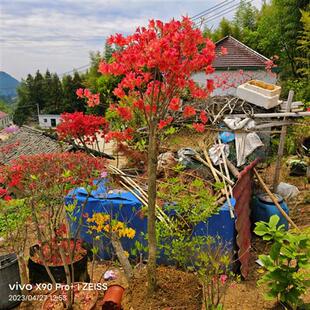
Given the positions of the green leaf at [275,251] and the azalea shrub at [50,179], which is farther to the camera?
the azalea shrub at [50,179]

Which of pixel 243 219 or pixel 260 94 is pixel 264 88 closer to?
pixel 260 94

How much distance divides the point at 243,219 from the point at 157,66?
131 inches

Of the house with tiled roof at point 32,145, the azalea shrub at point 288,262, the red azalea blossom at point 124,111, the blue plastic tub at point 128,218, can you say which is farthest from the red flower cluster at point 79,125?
the house with tiled roof at point 32,145

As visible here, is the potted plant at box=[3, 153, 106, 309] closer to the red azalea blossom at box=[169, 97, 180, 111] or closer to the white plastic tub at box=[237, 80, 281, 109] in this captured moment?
the red azalea blossom at box=[169, 97, 180, 111]

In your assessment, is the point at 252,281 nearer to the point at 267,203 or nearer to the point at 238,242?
Result: the point at 238,242

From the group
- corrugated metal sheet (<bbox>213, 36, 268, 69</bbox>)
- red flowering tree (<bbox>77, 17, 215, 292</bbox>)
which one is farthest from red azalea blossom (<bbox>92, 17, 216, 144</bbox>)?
corrugated metal sheet (<bbox>213, 36, 268, 69</bbox>)

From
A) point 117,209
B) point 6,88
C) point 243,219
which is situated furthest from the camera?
point 6,88

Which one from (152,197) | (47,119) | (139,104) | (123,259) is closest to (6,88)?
(47,119)

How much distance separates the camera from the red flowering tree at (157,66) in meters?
2.19

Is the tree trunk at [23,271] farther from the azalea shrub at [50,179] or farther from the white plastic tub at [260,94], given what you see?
the white plastic tub at [260,94]

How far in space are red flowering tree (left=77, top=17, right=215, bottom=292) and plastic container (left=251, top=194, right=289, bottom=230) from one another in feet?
10.9

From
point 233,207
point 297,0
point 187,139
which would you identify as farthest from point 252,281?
point 297,0

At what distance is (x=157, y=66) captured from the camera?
2.24 m

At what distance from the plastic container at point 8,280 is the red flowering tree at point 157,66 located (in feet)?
6.56
